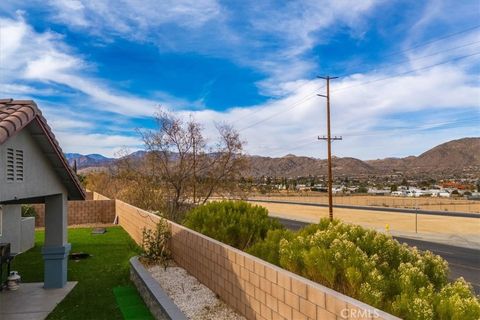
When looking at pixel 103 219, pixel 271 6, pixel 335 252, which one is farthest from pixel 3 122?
pixel 103 219

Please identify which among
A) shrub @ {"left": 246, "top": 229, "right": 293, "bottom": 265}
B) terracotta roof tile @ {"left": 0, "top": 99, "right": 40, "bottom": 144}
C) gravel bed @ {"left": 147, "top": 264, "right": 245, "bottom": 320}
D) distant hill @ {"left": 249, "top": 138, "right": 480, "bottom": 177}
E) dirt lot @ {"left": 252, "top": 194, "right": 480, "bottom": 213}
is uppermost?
distant hill @ {"left": 249, "top": 138, "right": 480, "bottom": 177}

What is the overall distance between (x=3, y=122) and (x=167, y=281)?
19.0 ft

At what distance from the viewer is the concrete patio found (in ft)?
31.1

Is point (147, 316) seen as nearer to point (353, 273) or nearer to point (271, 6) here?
point (353, 273)

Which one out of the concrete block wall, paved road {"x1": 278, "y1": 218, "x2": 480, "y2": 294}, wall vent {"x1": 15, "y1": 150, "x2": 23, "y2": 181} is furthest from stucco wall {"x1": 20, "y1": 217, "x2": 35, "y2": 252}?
paved road {"x1": 278, "y1": 218, "x2": 480, "y2": 294}

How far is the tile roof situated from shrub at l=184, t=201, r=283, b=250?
362 centimetres

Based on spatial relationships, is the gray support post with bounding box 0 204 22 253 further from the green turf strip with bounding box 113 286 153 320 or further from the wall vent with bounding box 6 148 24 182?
the wall vent with bounding box 6 148 24 182

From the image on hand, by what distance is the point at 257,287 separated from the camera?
727cm

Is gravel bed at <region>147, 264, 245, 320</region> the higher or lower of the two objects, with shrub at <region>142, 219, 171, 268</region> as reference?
lower

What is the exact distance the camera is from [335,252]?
22.6 ft

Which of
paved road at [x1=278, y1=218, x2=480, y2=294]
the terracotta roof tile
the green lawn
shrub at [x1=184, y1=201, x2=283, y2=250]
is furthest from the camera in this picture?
paved road at [x1=278, y1=218, x2=480, y2=294]

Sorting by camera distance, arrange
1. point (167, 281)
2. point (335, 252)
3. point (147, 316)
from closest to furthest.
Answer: point (335, 252)
point (147, 316)
point (167, 281)

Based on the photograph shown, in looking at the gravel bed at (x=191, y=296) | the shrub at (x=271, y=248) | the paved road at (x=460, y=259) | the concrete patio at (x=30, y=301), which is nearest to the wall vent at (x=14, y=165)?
the concrete patio at (x=30, y=301)

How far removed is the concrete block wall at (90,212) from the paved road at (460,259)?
20088 mm
